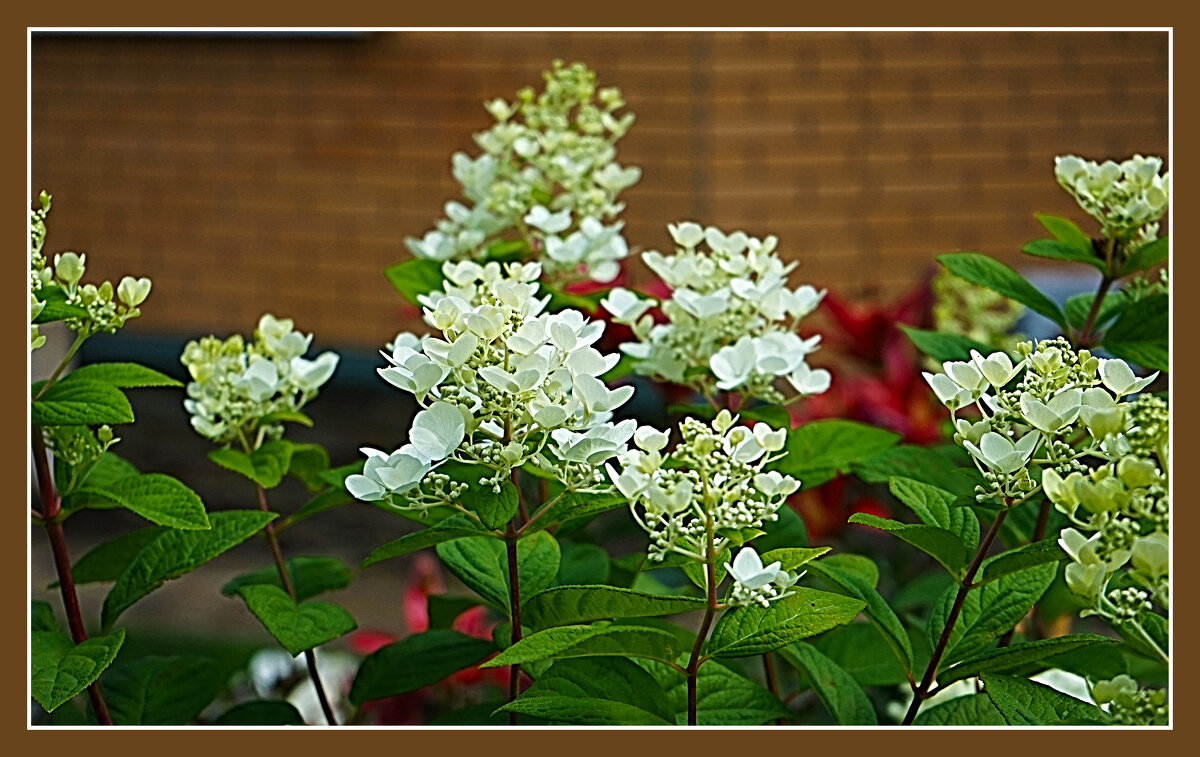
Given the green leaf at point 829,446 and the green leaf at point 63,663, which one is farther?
the green leaf at point 829,446

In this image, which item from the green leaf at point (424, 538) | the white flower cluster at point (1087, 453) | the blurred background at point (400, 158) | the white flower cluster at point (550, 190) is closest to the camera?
the white flower cluster at point (1087, 453)

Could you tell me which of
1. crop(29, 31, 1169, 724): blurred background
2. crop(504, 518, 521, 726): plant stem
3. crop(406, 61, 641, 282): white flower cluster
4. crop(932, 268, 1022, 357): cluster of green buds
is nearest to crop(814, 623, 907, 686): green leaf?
crop(504, 518, 521, 726): plant stem

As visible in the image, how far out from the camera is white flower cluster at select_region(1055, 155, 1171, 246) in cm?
88

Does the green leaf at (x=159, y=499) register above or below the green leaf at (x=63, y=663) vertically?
above

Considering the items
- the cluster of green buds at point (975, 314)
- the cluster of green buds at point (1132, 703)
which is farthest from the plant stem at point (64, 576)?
the cluster of green buds at point (975, 314)

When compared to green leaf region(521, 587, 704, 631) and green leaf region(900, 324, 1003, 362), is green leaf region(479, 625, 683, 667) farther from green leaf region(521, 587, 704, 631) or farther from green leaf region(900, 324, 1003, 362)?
green leaf region(900, 324, 1003, 362)

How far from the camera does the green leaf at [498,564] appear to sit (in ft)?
2.51

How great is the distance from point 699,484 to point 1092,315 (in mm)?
519

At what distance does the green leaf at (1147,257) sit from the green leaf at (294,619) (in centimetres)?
67

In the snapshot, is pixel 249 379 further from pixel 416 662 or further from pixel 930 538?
pixel 930 538

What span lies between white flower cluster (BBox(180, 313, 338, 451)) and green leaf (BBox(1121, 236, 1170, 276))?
2.12ft

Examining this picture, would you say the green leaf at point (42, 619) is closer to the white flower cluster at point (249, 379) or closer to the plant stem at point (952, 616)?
the white flower cluster at point (249, 379)

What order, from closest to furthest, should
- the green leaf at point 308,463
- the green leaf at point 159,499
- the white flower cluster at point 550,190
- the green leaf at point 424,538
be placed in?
the green leaf at point 424,538, the green leaf at point 159,499, the green leaf at point 308,463, the white flower cluster at point 550,190

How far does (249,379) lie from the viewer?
91cm
